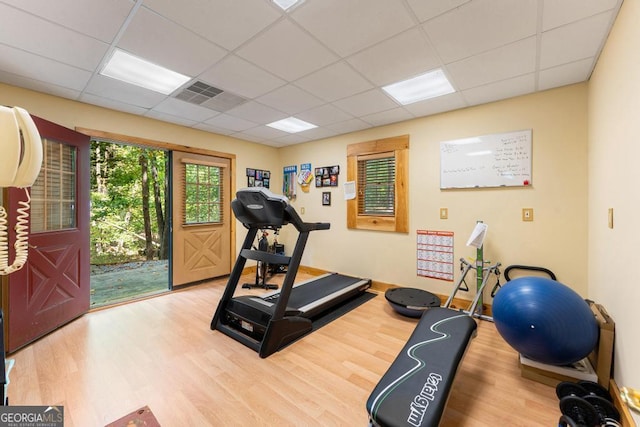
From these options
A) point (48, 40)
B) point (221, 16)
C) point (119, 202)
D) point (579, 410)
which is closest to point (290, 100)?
point (221, 16)

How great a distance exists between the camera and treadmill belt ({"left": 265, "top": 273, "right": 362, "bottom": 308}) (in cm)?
318

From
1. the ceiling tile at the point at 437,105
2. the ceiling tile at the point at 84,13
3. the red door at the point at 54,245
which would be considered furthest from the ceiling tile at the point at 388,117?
the red door at the point at 54,245

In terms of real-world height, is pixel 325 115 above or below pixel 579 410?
above

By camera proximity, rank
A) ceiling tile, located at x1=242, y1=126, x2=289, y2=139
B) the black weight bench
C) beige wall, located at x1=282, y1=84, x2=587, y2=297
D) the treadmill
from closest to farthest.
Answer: the black weight bench, the treadmill, beige wall, located at x1=282, y1=84, x2=587, y2=297, ceiling tile, located at x1=242, y1=126, x2=289, y2=139

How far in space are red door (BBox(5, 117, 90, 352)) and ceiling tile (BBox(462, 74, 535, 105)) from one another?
448 centimetres

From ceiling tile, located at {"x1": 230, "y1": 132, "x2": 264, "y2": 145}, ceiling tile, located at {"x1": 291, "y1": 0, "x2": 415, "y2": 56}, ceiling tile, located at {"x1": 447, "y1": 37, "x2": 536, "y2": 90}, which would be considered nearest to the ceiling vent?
ceiling tile, located at {"x1": 230, "y1": 132, "x2": 264, "y2": 145}

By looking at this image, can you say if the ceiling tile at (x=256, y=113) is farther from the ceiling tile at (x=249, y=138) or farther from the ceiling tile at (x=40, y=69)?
the ceiling tile at (x=40, y=69)

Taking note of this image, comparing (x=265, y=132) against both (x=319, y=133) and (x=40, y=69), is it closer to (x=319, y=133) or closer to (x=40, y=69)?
(x=319, y=133)

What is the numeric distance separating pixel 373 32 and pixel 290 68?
835 mm

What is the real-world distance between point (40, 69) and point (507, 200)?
16.4ft

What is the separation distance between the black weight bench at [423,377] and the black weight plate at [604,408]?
70 centimetres

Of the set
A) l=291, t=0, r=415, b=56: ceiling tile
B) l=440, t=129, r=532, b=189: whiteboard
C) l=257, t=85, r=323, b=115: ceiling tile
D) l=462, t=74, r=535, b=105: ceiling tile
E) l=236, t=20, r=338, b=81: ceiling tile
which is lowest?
l=440, t=129, r=532, b=189: whiteboard

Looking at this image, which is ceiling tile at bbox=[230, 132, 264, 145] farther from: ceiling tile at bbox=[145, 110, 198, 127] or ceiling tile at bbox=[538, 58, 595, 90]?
ceiling tile at bbox=[538, 58, 595, 90]

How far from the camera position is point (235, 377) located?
203 cm
